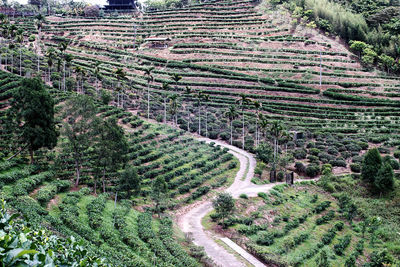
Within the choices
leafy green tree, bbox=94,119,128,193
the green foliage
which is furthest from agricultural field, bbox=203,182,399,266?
the green foliage

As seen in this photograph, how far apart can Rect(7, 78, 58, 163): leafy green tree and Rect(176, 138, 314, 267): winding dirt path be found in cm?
1533

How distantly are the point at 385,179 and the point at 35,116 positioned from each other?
148 feet

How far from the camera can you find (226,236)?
34375 millimetres

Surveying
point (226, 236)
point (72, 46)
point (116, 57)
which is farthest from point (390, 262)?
point (72, 46)

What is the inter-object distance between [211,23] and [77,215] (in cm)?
10698

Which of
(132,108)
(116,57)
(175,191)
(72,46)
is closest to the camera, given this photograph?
(175,191)

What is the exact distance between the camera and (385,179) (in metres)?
53.4

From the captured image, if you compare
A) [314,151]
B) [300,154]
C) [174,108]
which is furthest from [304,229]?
[174,108]

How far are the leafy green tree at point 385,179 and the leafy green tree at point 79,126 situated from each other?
38.7 m

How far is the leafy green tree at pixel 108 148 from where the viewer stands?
37.3 metres

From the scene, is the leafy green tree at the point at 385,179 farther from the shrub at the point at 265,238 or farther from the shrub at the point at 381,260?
the shrub at the point at 265,238

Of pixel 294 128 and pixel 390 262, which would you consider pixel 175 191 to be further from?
pixel 294 128

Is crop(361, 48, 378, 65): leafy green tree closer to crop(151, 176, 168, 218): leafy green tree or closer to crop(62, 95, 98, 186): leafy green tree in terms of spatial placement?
crop(151, 176, 168, 218): leafy green tree

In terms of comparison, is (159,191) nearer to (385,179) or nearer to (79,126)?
(79,126)
